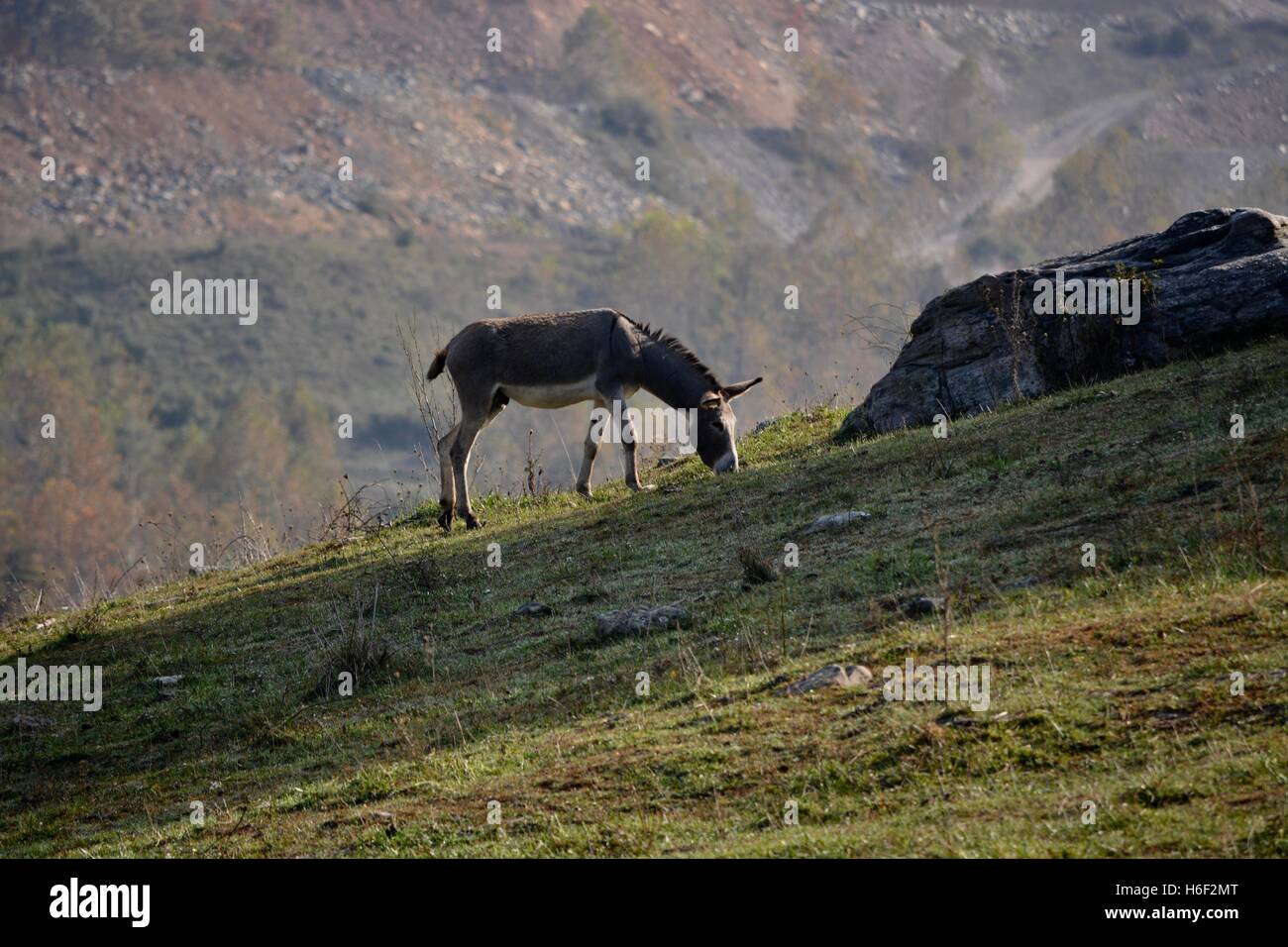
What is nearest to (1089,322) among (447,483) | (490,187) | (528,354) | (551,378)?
(551,378)

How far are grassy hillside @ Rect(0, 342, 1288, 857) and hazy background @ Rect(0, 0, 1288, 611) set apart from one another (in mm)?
68970

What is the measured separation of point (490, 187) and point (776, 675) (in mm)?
134438

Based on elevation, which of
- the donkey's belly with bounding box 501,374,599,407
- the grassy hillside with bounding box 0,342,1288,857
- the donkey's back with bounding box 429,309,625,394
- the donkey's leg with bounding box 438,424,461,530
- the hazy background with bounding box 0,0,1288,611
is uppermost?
the hazy background with bounding box 0,0,1288,611

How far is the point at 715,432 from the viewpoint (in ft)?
59.6

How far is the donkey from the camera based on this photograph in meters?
18.2

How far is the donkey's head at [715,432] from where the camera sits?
18.1m

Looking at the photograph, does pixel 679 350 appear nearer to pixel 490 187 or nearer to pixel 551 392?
pixel 551 392

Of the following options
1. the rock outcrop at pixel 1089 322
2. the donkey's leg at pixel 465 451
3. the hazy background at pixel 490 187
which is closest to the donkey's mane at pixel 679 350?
the rock outcrop at pixel 1089 322

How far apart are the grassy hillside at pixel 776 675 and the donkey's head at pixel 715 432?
39.5 inches

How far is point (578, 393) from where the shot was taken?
727 inches

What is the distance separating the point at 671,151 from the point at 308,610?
141106 mm

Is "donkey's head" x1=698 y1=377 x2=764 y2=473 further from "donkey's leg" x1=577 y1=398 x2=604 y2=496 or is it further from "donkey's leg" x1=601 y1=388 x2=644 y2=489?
"donkey's leg" x1=577 y1=398 x2=604 y2=496

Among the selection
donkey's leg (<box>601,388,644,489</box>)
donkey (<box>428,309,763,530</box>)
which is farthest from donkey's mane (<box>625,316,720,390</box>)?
donkey's leg (<box>601,388,644,489</box>)

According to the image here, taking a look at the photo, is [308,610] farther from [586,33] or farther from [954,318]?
[586,33]
